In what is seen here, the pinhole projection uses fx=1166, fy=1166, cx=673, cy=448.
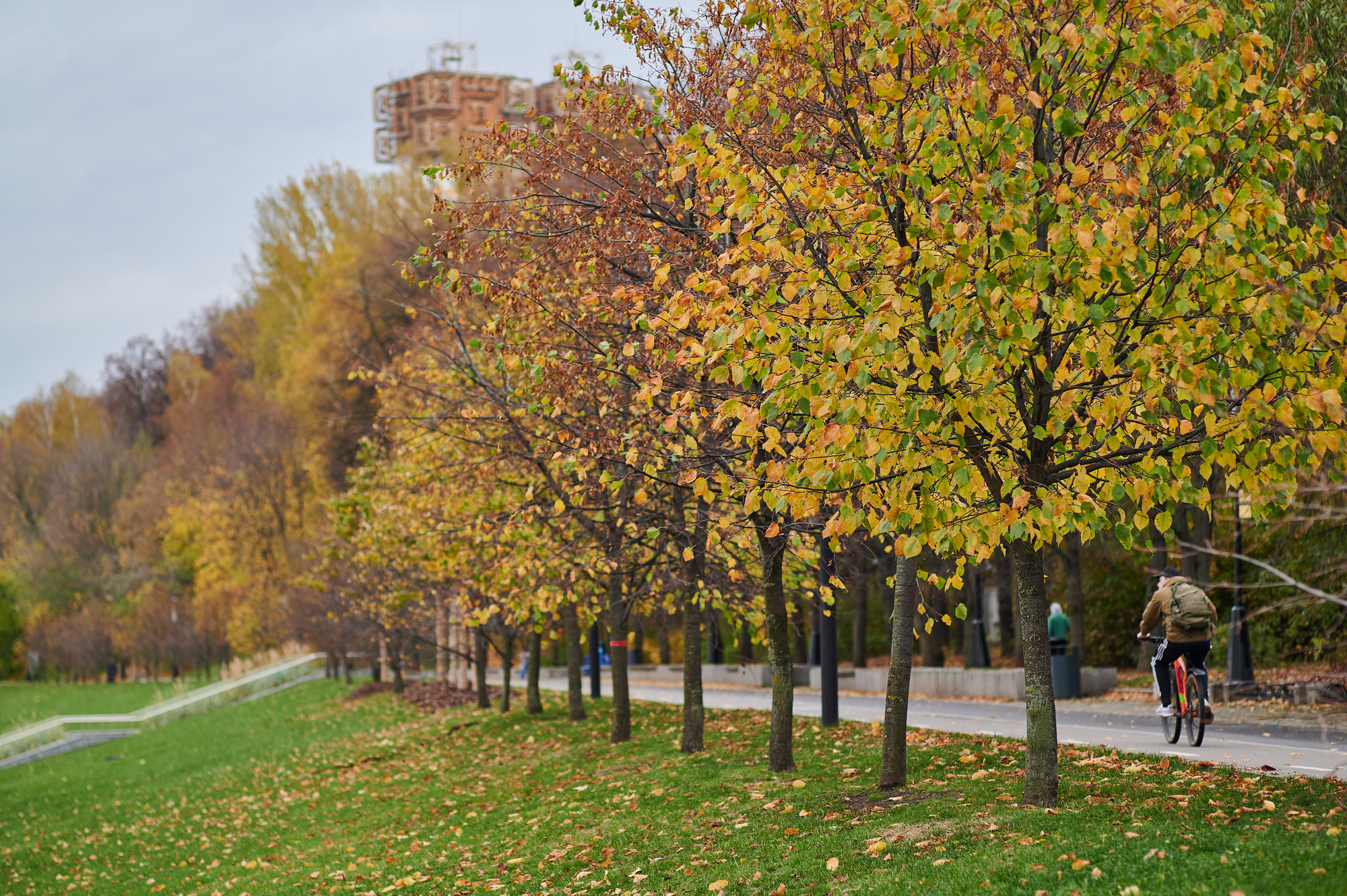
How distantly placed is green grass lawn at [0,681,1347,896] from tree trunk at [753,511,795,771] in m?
0.31

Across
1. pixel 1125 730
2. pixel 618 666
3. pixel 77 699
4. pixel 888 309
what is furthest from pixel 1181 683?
pixel 77 699

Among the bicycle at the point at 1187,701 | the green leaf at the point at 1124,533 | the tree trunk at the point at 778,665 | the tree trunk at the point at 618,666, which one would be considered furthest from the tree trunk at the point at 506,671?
the green leaf at the point at 1124,533

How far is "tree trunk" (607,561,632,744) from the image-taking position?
1559cm

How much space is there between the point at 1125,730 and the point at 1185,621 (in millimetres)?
3220

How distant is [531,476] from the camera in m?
14.2

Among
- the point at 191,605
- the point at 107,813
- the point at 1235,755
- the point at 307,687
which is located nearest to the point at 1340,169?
the point at 1235,755

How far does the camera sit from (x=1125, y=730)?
13.9 metres

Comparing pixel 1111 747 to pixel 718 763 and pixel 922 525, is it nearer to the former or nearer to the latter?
pixel 718 763

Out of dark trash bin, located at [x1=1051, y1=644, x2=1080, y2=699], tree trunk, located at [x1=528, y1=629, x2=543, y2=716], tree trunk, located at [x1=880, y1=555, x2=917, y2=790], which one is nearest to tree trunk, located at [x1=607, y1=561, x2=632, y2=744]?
tree trunk, located at [x1=528, y1=629, x2=543, y2=716]

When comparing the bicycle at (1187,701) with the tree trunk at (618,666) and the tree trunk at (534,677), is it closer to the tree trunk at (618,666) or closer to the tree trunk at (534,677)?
the tree trunk at (618,666)

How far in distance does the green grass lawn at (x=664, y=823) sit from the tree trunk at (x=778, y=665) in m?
0.31

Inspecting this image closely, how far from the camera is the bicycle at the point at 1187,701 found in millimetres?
11414

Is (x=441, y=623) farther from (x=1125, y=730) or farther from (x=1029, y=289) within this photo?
(x=1029, y=289)

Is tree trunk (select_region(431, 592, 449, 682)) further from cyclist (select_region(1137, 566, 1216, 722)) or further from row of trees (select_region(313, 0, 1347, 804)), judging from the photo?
row of trees (select_region(313, 0, 1347, 804))
